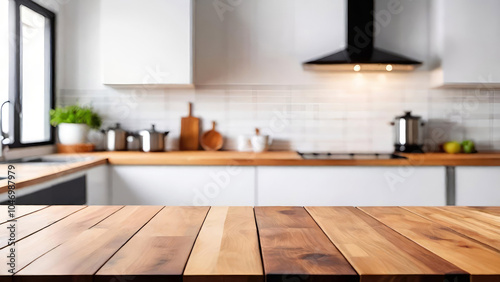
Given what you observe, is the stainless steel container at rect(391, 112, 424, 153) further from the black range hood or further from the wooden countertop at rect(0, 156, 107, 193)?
the wooden countertop at rect(0, 156, 107, 193)

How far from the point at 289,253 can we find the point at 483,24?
9.69 ft

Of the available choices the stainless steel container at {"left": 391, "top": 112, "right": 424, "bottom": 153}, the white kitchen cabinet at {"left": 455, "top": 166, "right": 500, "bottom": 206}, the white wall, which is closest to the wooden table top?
the white kitchen cabinet at {"left": 455, "top": 166, "right": 500, "bottom": 206}

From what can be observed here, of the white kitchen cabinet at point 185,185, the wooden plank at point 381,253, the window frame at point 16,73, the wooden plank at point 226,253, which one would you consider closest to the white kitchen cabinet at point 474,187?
the white kitchen cabinet at point 185,185

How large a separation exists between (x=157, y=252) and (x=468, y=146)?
9.80ft

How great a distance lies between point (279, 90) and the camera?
3465mm

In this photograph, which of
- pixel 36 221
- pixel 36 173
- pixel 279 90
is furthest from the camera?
pixel 279 90

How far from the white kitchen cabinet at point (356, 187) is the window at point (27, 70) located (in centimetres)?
164

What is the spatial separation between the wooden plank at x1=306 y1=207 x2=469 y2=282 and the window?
2.35m

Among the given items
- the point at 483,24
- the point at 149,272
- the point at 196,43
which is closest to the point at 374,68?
the point at 483,24

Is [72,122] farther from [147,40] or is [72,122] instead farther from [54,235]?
[54,235]

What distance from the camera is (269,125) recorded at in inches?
137

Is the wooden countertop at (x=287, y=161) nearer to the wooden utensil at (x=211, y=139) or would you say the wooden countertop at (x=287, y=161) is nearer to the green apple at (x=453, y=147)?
the green apple at (x=453, y=147)

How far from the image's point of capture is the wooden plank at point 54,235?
2.52 ft

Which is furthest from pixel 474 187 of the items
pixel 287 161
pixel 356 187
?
pixel 287 161
